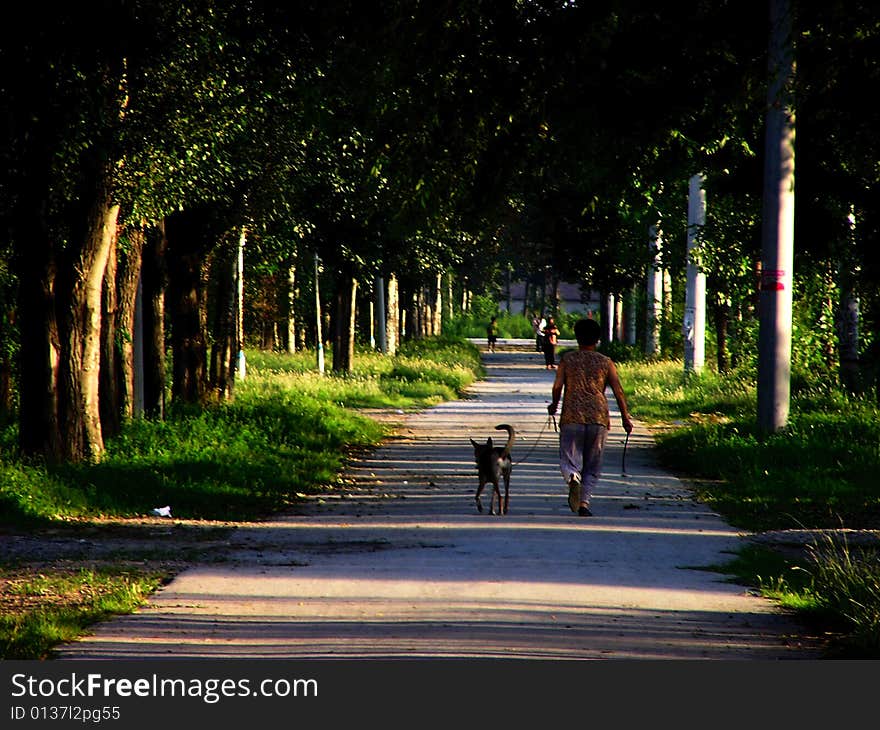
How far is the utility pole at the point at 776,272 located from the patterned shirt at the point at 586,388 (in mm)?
6483

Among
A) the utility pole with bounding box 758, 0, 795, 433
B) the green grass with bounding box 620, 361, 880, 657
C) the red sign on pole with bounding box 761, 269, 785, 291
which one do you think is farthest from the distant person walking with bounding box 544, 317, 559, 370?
the red sign on pole with bounding box 761, 269, 785, 291

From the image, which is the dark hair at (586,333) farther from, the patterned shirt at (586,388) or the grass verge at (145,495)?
the grass verge at (145,495)

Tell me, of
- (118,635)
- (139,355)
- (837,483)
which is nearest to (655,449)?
(837,483)

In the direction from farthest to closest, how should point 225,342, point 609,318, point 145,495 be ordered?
1. point 609,318
2. point 225,342
3. point 145,495

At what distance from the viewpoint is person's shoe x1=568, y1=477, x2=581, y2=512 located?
46.0 feet

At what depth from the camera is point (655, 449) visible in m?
23.1

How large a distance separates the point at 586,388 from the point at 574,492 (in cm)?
103

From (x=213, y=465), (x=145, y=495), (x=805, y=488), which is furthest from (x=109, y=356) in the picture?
(x=805, y=488)

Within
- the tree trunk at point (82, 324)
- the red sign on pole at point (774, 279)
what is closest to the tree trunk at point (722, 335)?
the red sign on pole at point (774, 279)

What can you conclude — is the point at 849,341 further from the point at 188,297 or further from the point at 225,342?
the point at 188,297

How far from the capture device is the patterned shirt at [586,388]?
1374 cm

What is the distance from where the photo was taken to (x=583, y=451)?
14.0 m

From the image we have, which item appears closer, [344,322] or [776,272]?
[776,272]

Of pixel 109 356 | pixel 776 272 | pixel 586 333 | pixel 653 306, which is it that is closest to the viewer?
pixel 586 333
